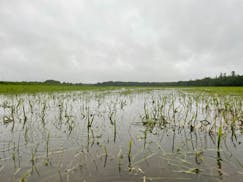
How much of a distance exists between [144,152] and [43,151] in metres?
1.91

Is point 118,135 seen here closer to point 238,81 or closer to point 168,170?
point 168,170

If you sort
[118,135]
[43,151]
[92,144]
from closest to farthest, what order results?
1. [43,151]
2. [92,144]
3. [118,135]

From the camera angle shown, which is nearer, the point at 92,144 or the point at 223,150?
the point at 223,150

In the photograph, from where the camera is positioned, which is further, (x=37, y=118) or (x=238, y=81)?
(x=238, y=81)

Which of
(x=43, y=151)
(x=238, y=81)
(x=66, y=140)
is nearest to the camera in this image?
(x=43, y=151)

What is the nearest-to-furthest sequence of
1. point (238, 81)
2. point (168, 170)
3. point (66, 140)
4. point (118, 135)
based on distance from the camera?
point (168, 170) → point (66, 140) → point (118, 135) → point (238, 81)

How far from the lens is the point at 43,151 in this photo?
326 cm

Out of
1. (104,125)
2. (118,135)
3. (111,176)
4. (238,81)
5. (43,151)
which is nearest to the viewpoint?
(111,176)

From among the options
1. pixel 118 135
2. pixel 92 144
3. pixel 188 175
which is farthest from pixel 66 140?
pixel 188 175

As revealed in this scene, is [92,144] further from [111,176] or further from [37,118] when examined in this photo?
[37,118]

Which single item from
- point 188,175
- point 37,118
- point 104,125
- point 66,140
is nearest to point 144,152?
point 188,175

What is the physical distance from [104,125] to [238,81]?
72.2m

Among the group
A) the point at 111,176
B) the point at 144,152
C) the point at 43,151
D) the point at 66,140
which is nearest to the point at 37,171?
the point at 43,151

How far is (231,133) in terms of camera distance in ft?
14.5
